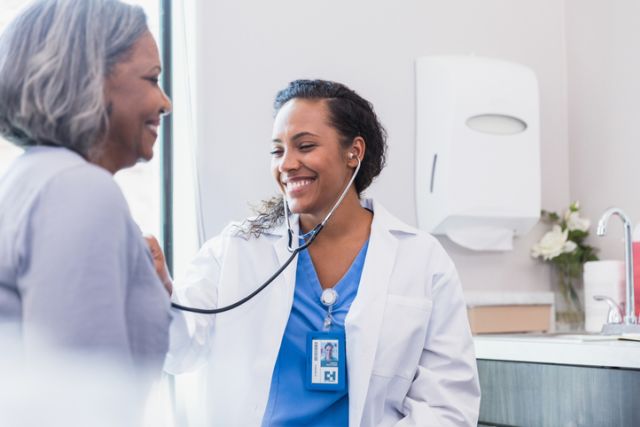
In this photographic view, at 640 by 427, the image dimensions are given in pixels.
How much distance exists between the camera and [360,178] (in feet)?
6.05

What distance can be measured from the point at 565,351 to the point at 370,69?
1.00 meters

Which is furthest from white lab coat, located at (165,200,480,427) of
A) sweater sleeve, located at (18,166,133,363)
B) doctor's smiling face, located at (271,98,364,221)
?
sweater sleeve, located at (18,166,133,363)

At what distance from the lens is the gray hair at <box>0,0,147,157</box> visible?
32.6 inches

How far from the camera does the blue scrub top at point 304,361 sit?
1566 mm

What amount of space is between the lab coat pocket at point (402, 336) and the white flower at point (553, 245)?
117cm

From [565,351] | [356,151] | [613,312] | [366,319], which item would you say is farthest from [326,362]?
[613,312]

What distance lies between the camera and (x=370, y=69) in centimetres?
239

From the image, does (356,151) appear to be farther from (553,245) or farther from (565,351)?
(553,245)

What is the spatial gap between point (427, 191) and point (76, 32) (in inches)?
66.5

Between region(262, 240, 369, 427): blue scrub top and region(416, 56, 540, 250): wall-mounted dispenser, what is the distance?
76cm

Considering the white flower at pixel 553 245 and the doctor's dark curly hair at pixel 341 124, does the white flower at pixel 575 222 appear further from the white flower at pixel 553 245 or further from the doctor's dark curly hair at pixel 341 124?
the doctor's dark curly hair at pixel 341 124

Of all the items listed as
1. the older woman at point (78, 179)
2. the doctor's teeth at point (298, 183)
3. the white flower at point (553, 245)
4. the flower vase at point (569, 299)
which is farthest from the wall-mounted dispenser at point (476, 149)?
the older woman at point (78, 179)

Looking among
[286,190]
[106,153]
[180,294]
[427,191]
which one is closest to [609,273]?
[427,191]

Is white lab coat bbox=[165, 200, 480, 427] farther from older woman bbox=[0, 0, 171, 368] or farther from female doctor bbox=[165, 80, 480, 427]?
older woman bbox=[0, 0, 171, 368]
